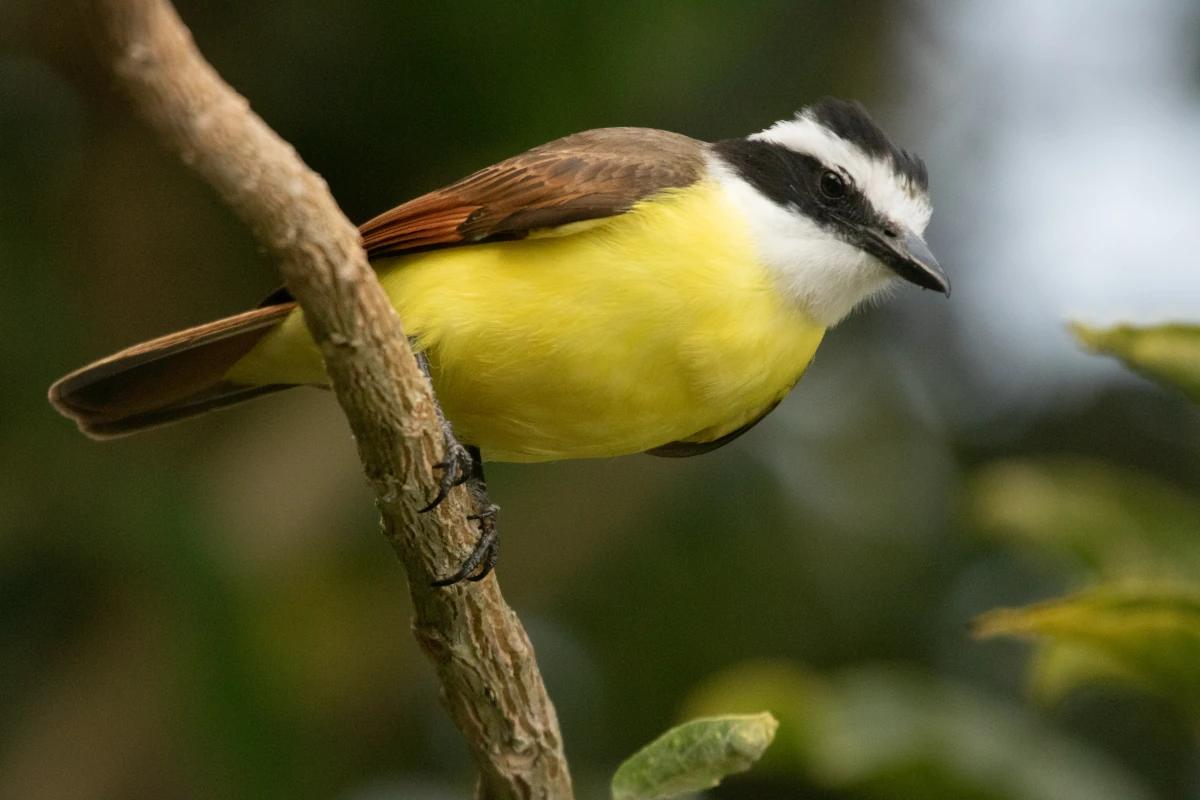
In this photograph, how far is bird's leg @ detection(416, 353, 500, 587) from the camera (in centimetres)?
260

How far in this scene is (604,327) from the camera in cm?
310

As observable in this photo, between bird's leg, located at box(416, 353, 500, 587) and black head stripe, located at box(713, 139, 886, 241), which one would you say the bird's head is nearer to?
black head stripe, located at box(713, 139, 886, 241)

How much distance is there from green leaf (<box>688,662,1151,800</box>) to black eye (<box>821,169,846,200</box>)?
1.09 m

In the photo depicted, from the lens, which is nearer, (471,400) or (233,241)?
(471,400)

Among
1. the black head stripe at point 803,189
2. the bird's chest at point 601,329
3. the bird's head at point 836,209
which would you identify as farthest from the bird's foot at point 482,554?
the black head stripe at point 803,189

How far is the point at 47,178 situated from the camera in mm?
5336

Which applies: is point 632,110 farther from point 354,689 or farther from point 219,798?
point 219,798

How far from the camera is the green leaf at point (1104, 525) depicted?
3410 mm

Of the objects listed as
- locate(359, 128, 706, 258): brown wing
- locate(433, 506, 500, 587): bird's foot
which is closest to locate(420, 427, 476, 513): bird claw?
locate(433, 506, 500, 587): bird's foot

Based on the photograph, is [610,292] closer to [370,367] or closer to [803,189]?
[803,189]

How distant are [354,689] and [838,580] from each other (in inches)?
71.9

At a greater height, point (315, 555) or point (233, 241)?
point (233, 241)

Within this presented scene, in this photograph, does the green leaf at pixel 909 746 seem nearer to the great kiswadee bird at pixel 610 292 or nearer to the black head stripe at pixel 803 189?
the great kiswadee bird at pixel 610 292

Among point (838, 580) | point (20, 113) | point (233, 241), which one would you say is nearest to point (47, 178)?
point (20, 113)
